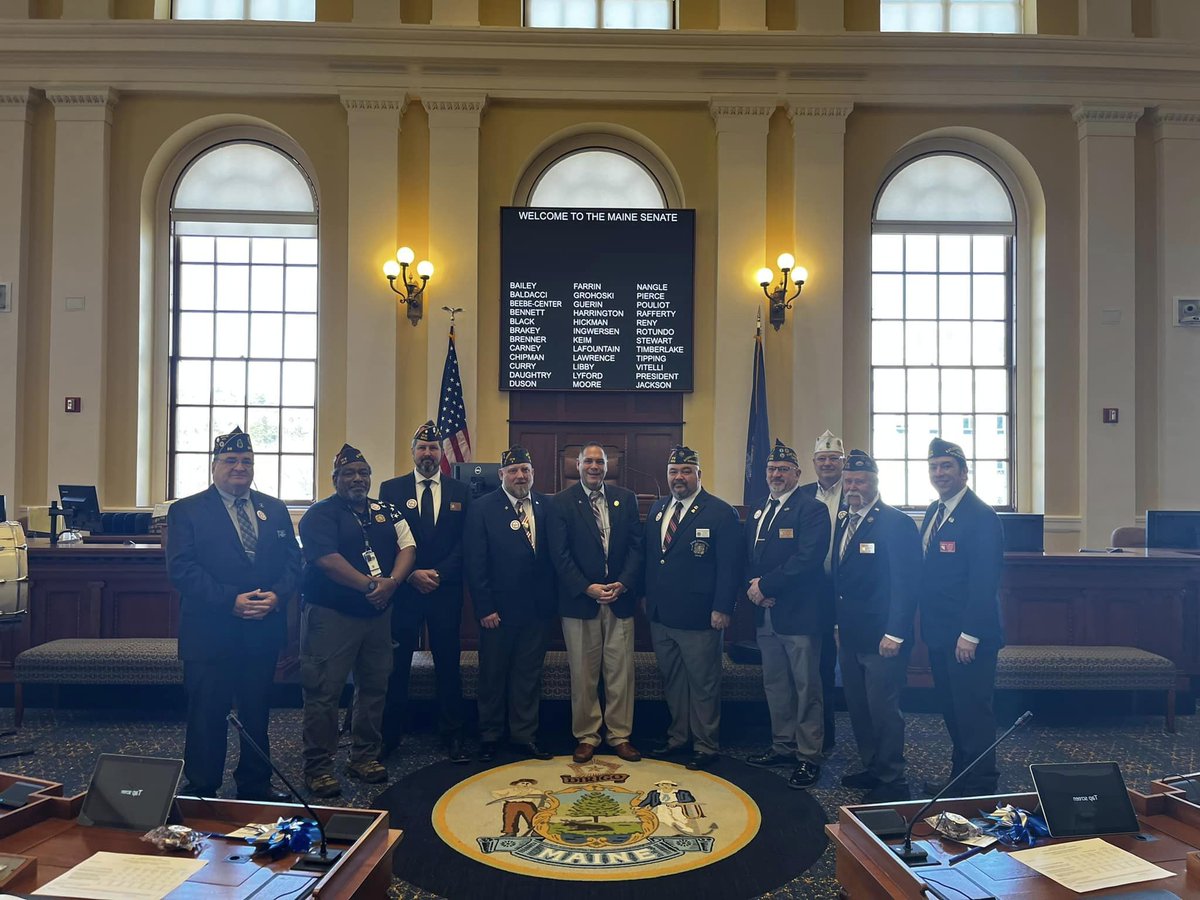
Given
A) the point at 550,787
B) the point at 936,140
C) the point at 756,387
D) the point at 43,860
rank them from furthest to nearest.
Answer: the point at 936,140 < the point at 756,387 < the point at 550,787 < the point at 43,860

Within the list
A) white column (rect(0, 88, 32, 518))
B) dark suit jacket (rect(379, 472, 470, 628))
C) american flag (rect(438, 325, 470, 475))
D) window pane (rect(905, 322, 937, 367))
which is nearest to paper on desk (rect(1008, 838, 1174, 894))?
dark suit jacket (rect(379, 472, 470, 628))

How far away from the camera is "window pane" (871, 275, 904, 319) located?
780cm

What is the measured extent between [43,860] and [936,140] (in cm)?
819

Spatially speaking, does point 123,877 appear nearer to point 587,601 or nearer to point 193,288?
point 587,601

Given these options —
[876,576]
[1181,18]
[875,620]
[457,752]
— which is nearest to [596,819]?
[457,752]

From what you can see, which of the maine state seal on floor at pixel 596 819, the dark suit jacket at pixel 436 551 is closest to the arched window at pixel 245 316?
the dark suit jacket at pixel 436 551

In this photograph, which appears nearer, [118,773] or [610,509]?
[118,773]

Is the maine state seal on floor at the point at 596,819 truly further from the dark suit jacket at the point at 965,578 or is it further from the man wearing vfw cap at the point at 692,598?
the dark suit jacket at the point at 965,578

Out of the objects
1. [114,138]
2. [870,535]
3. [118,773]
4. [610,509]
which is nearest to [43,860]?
[118,773]

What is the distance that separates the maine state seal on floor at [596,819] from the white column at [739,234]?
3.80 m

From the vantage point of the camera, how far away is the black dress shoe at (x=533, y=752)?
4.01 m

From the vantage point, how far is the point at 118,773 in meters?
2.16

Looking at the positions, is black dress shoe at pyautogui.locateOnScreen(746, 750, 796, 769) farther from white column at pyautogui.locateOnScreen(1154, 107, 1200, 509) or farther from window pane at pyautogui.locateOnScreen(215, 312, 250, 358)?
window pane at pyautogui.locateOnScreen(215, 312, 250, 358)

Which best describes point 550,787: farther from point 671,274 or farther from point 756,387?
point 671,274
